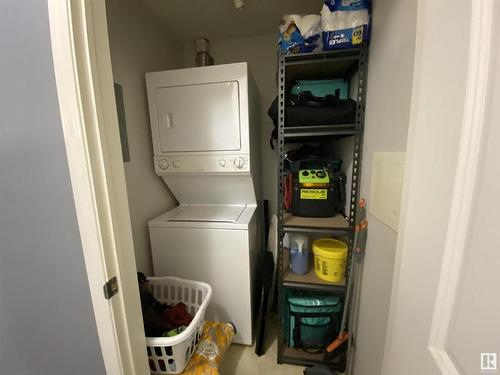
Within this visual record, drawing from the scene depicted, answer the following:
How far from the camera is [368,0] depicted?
106cm

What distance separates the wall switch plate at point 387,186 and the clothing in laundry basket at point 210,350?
4.01 ft

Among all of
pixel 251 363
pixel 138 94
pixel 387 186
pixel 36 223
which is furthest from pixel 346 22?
pixel 251 363

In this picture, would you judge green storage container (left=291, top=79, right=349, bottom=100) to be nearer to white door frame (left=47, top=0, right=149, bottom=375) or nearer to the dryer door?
the dryer door

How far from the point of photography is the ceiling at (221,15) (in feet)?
5.20

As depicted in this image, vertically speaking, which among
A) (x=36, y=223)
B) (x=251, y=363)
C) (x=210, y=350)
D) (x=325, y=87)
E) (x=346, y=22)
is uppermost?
(x=346, y=22)

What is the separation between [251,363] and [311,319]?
2.07ft

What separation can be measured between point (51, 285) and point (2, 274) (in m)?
0.30

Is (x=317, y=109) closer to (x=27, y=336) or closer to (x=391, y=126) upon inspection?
(x=391, y=126)

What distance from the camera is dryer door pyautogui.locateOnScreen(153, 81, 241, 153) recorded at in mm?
1467

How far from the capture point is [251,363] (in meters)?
1.56

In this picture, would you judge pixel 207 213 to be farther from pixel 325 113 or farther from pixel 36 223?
pixel 325 113

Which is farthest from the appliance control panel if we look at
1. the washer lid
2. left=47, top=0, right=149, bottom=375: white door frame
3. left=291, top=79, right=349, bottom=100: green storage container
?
left=47, top=0, right=149, bottom=375: white door frame

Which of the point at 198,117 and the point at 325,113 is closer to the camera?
the point at 325,113

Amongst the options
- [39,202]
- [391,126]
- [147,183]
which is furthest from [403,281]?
[147,183]
